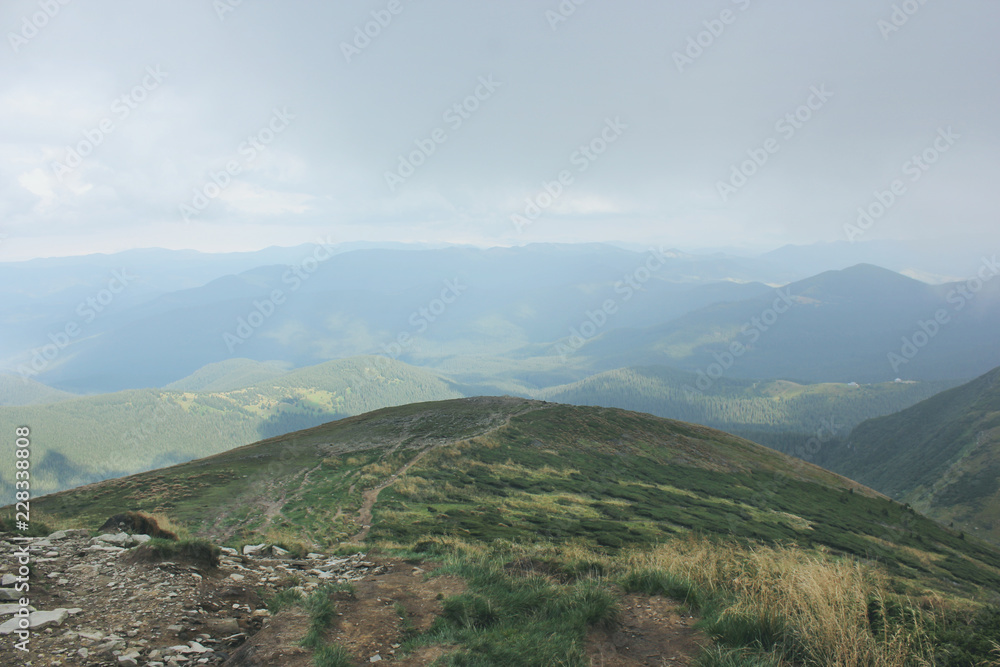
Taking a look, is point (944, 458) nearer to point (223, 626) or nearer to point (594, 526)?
point (594, 526)

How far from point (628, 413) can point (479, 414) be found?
21229mm

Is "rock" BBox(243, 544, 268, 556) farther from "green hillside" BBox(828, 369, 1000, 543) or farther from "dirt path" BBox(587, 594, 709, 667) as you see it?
"green hillside" BBox(828, 369, 1000, 543)

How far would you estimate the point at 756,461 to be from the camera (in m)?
56.8

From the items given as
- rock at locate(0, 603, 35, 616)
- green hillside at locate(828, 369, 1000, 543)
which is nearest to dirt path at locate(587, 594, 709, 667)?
rock at locate(0, 603, 35, 616)

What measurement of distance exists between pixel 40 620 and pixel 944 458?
20253cm

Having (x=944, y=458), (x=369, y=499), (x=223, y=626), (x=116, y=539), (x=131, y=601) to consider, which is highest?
(x=116, y=539)

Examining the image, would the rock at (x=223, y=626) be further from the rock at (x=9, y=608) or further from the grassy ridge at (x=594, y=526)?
the rock at (x=9, y=608)

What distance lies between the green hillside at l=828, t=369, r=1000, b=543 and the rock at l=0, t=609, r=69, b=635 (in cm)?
13847

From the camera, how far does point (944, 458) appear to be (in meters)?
139

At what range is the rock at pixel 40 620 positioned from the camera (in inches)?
286

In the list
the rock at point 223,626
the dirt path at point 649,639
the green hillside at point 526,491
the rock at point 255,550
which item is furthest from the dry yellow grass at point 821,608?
the rock at point 255,550

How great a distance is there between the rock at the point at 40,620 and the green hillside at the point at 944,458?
138 m

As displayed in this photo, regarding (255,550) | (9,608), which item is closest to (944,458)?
(255,550)

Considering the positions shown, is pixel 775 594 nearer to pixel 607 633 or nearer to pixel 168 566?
pixel 607 633
